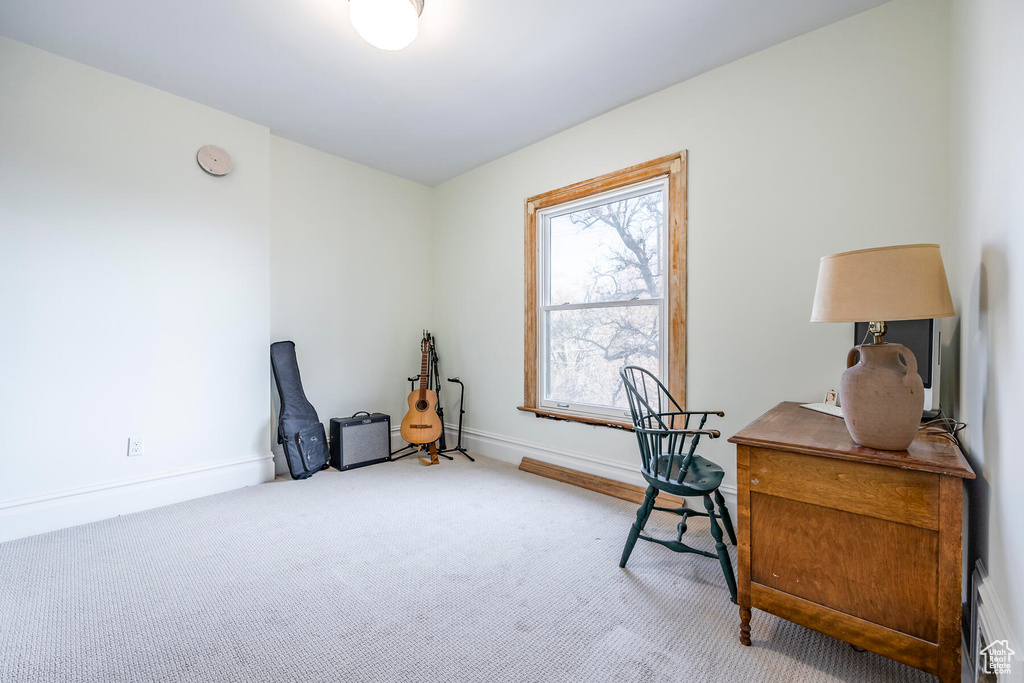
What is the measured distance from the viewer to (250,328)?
3.29 metres

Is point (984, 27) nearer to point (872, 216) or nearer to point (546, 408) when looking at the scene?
point (872, 216)

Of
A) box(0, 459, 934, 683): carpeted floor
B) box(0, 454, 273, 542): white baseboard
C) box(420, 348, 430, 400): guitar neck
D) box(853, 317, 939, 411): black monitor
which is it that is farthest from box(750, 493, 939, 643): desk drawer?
box(0, 454, 273, 542): white baseboard

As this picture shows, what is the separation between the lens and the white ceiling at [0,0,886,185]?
7.00 ft

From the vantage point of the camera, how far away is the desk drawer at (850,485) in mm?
1216

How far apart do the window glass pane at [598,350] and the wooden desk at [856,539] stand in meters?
1.50

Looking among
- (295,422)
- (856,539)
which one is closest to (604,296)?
(856,539)

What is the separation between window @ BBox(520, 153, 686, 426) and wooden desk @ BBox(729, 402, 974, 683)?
131 cm

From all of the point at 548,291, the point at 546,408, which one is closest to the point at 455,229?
the point at 548,291

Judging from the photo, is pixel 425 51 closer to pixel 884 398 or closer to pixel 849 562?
pixel 884 398

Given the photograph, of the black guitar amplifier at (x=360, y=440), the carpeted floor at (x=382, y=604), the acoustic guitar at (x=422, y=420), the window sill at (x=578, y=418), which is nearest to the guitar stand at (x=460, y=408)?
the acoustic guitar at (x=422, y=420)

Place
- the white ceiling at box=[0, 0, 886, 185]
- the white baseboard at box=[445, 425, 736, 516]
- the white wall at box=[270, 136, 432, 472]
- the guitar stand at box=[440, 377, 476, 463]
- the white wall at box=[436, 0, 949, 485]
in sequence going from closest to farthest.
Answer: the white wall at box=[436, 0, 949, 485] → the white ceiling at box=[0, 0, 886, 185] → the white baseboard at box=[445, 425, 736, 516] → the white wall at box=[270, 136, 432, 472] → the guitar stand at box=[440, 377, 476, 463]

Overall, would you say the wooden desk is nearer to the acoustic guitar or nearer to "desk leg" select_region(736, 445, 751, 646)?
"desk leg" select_region(736, 445, 751, 646)

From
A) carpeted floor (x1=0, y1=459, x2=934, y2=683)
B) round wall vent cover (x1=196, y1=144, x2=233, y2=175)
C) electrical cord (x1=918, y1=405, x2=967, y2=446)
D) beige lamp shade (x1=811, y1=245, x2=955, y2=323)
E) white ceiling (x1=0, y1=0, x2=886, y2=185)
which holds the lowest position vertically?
carpeted floor (x1=0, y1=459, x2=934, y2=683)

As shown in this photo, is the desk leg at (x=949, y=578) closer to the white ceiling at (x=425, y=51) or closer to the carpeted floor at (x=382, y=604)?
the carpeted floor at (x=382, y=604)
